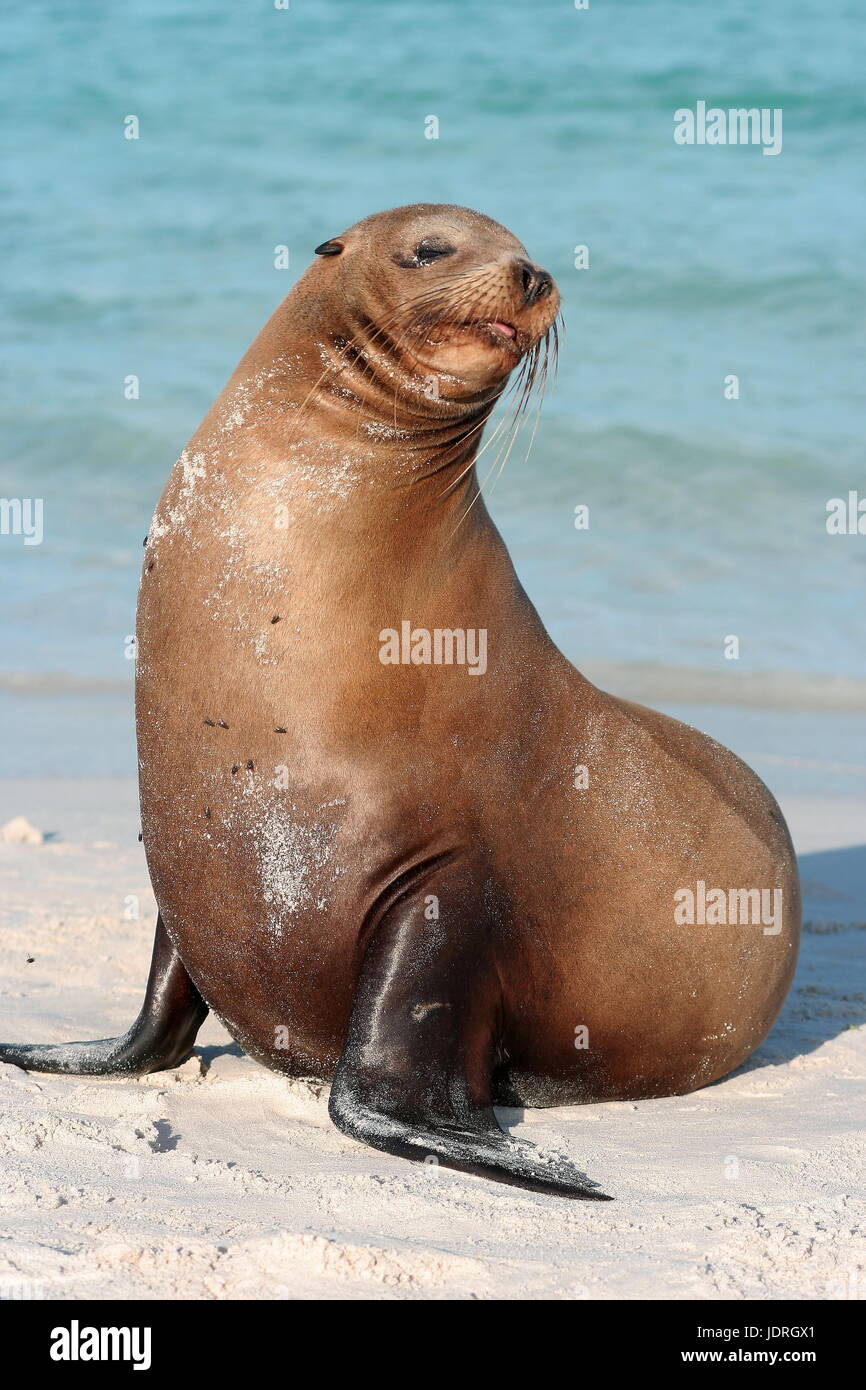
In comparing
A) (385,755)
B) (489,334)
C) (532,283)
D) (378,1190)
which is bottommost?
(378,1190)

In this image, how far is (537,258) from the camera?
2164 cm

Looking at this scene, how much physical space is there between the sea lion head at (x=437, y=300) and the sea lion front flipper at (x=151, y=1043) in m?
1.64

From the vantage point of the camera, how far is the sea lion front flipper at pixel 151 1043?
4.32 metres

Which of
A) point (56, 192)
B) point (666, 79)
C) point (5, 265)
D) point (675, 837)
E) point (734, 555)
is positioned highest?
point (666, 79)

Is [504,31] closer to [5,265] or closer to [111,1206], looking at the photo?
[5,265]

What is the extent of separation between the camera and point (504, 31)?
28859mm

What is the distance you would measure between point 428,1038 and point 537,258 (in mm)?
19136

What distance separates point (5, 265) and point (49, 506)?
811cm

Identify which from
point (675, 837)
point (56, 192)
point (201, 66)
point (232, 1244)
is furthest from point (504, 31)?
point (232, 1244)
